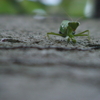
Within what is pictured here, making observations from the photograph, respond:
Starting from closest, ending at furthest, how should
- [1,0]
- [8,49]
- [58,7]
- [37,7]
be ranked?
[8,49], [1,0], [37,7], [58,7]

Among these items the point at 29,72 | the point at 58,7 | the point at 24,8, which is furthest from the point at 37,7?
the point at 29,72

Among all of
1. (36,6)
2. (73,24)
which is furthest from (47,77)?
(36,6)

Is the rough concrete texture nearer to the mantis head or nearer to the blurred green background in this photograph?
the mantis head

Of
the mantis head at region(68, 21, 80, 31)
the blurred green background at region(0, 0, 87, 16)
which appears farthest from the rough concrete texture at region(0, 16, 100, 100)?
the blurred green background at region(0, 0, 87, 16)

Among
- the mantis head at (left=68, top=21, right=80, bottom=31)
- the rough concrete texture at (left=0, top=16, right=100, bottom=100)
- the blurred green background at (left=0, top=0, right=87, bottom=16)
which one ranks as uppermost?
the blurred green background at (left=0, top=0, right=87, bottom=16)

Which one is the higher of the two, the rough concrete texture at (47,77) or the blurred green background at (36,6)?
the blurred green background at (36,6)

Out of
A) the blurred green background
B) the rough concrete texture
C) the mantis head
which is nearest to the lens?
the rough concrete texture

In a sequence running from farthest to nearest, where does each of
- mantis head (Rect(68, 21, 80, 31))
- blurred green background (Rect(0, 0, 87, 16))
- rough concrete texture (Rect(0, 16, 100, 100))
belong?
1. blurred green background (Rect(0, 0, 87, 16))
2. mantis head (Rect(68, 21, 80, 31))
3. rough concrete texture (Rect(0, 16, 100, 100))

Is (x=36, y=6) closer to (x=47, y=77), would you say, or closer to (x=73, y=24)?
(x=73, y=24)

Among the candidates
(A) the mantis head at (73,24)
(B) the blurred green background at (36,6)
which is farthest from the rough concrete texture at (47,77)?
(B) the blurred green background at (36,6)

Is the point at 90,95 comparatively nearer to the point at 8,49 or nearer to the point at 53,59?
the point at 53,59

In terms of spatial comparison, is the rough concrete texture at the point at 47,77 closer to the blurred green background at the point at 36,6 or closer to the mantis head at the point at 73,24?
the mantis head at the point at 73,24
